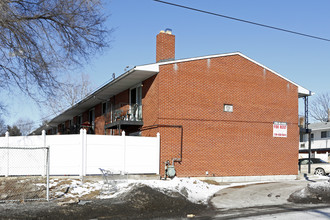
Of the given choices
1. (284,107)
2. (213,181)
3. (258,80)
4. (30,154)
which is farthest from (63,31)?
(284,107)

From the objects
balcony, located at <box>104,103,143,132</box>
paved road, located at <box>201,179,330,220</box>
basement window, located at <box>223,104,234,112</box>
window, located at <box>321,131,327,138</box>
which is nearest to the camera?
paved road, located at <box>201,179,330,220</box>

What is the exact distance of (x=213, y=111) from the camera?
1789cm

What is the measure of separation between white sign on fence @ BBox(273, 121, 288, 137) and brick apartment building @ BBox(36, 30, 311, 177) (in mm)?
60

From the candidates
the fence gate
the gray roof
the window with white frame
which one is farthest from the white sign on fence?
the window with white frame

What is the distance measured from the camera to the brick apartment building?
1672 centimetres

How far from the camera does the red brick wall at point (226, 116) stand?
16.8 metres

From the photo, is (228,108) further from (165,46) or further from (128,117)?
(128,117)

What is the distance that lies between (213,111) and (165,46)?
179 inches

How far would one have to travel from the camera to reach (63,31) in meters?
12.9

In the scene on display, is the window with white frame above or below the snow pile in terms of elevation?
above

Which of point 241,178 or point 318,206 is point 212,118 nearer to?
point 241,178

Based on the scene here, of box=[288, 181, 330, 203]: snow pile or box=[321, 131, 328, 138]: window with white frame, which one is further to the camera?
box=[321, 131, 328, 138]: window with white frame

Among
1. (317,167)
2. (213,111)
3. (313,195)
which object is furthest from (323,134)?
(313,195)

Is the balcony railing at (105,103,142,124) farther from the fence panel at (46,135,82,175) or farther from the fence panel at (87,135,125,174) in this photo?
the fence panel at (46,135,82,175)
